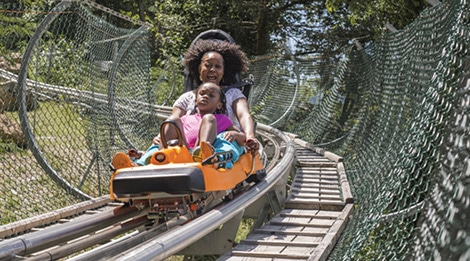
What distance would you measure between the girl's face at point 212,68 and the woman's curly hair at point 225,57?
0.60 ft

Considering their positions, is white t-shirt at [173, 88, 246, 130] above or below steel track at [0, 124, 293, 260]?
above

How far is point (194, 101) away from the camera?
4.34 m

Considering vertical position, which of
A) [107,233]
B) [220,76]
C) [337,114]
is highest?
[220,76]

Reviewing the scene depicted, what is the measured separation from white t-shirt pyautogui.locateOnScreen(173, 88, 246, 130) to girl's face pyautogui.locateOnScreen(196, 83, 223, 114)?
0.82 feet

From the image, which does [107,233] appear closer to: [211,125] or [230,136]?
[211,125]

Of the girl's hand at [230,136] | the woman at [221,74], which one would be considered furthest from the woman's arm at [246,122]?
the girl's hand at [230,136]

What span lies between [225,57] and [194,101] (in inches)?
23.4

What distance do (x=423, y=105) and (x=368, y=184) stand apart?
162 centimetres

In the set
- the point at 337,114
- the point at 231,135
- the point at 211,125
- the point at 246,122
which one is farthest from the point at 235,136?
the point at 337,114

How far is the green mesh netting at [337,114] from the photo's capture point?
138 cm

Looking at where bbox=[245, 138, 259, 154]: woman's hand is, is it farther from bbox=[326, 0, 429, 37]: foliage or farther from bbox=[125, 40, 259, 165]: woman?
bbox=[326, 0, 429, 37]: foliage

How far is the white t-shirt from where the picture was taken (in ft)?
14.2

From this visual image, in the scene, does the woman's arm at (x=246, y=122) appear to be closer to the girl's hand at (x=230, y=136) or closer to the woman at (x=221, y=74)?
the woman at (x=221, y=74)

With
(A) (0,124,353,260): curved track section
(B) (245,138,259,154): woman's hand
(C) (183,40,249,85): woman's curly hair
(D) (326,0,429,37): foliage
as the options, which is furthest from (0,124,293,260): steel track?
(D) (326,0,429,37): foliage
